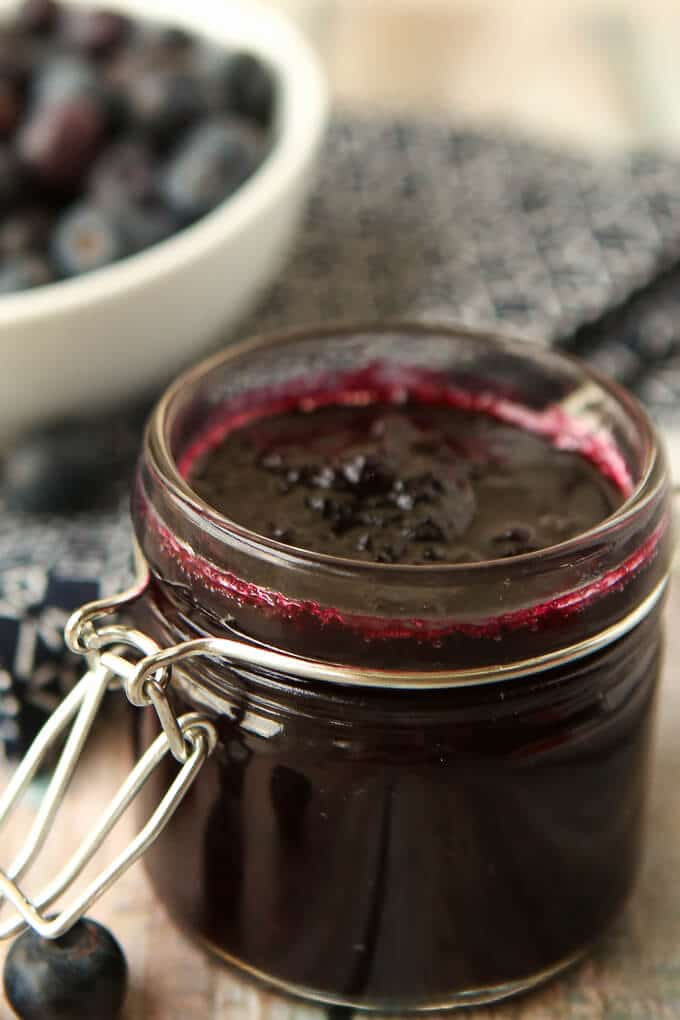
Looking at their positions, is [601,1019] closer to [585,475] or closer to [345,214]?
[585,475]

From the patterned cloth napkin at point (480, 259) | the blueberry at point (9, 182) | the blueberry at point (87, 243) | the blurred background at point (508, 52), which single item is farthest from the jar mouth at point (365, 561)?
the blurred background at point (508, 52)

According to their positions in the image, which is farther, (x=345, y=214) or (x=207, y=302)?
(x=345, y=214)

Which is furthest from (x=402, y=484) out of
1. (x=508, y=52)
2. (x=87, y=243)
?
(x=508, y=52)

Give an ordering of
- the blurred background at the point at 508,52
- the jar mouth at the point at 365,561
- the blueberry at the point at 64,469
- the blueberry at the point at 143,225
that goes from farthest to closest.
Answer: the blurred background at the point at 508,52 < the blueberry at the point at 143,225 < the blueberry at the point at 64,469 < the jar mouth at the point at 365,561

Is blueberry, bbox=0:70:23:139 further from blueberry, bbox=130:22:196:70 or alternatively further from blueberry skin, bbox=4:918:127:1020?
blueberry skin, bbox=4:918:127:1020

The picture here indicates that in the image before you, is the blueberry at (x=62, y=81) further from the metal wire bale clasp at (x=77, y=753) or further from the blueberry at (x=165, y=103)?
the metal wire bale clasp at (x=77, y=753)

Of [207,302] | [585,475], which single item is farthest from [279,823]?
[207,302]
